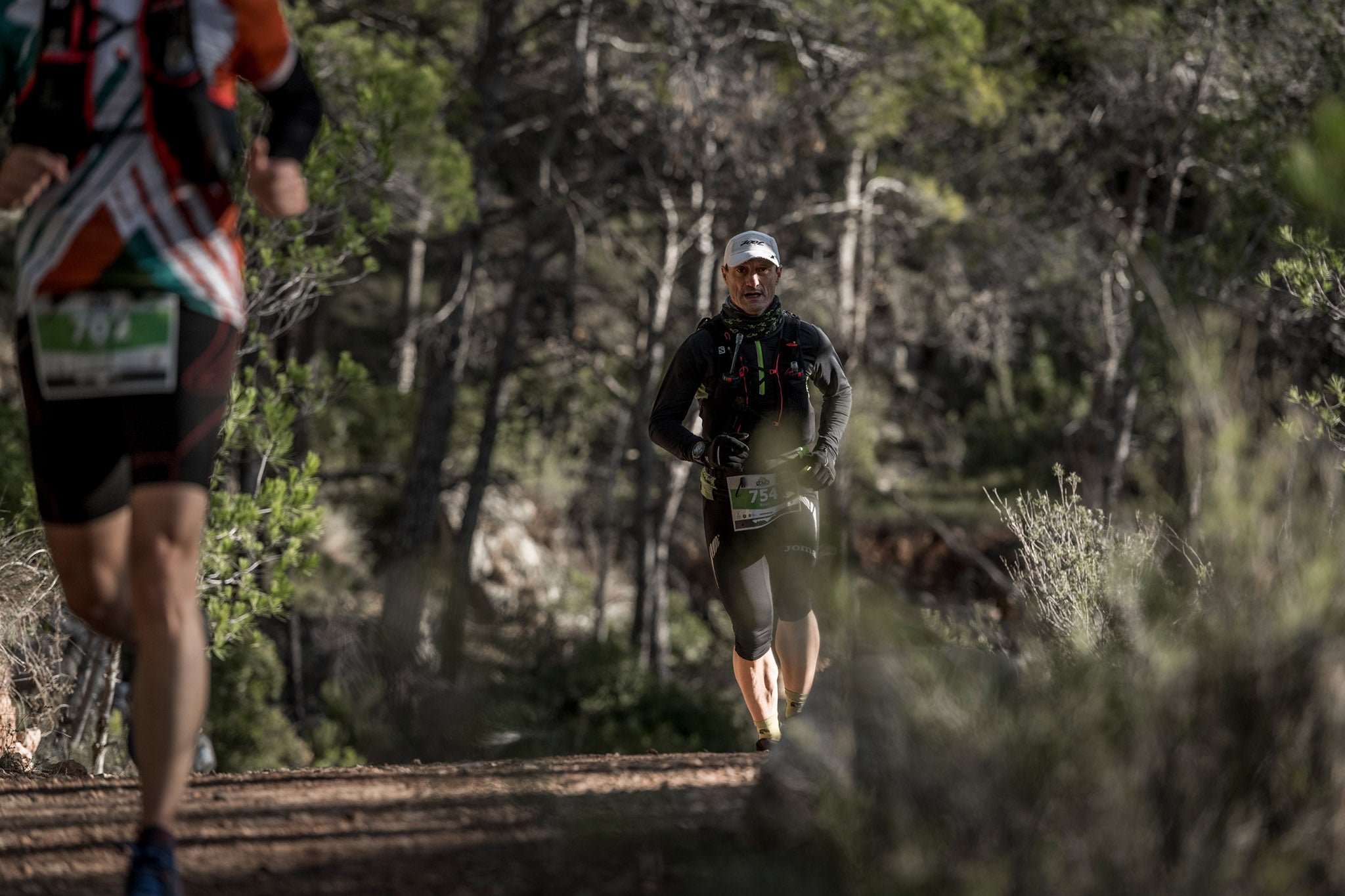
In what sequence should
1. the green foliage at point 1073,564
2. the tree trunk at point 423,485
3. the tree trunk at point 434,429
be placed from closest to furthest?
the green foliage at point 1073,564 → the tree trunk at point 434,429 → the tree trunk at point 423,485

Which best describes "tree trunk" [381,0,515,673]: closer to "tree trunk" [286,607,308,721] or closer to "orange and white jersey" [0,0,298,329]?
"tree trunk" [286,607,308,721]

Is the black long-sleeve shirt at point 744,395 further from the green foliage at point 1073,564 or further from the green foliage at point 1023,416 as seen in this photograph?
the green foliage at point 1023,416

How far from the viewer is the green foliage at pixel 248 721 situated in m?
11.7

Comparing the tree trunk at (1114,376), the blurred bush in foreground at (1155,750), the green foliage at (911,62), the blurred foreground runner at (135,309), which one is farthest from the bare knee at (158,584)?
the tree trunk at (1114,376)

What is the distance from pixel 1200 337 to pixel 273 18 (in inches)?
85.3

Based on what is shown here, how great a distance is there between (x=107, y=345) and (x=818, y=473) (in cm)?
294

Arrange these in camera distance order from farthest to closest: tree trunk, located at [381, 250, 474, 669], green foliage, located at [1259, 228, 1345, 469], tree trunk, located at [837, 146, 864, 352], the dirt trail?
1. tree trunk, located at [837, 146, 864, 352]
2. tree trunk, located at [381, 250, 474, 669]
3. green foliage, located at [1259, 228, 1345, 469]
4. the dirt trail

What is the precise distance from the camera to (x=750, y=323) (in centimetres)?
495

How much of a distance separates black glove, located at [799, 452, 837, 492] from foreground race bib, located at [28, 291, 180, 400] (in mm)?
2830

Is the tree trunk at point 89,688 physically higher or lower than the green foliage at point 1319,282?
lower

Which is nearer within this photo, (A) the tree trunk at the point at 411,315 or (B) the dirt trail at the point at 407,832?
(B) the dirt trail at the point at 407,832

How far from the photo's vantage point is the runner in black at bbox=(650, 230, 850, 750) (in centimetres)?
483

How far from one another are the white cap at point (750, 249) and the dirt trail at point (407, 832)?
195 centimetres

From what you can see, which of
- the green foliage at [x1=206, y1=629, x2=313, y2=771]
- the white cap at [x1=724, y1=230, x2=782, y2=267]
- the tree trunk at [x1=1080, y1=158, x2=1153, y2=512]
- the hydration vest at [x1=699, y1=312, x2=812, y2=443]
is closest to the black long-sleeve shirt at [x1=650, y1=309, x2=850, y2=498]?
the hydration vest at [x1=699, y1=312, x2=812, y2=443]
